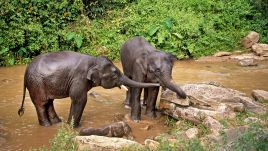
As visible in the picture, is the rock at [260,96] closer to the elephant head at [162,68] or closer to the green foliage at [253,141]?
the elephant head at [162,68]

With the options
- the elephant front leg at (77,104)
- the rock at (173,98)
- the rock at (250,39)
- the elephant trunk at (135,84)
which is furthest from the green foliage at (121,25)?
the elephant trunk at (135,84)

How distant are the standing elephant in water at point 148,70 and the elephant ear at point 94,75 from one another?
109cm

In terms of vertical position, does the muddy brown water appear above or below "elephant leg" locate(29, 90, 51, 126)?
below

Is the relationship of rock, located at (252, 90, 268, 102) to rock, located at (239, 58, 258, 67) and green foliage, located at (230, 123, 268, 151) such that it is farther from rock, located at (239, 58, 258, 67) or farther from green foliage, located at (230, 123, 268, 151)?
rock, located at (239, 58, 258, 67)

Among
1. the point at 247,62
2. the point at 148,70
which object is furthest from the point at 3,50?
the point at 247,62

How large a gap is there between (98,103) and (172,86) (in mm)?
2726

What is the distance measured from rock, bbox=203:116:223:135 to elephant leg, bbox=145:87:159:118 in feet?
5.26

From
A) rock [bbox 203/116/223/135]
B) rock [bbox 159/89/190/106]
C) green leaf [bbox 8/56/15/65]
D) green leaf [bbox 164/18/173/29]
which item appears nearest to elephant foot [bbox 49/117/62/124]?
rock [bbox 159/89/190/106]

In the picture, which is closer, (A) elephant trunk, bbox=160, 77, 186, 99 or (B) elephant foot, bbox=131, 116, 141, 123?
(A) elephant trunk, bbox=160, 77, 186, 99

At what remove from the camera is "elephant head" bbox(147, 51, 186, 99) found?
29.0 ft

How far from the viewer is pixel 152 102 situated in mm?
9578

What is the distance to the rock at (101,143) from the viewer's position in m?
6.94

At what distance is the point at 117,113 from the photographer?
9.98 metres

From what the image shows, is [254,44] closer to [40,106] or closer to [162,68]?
A: [162,68]
